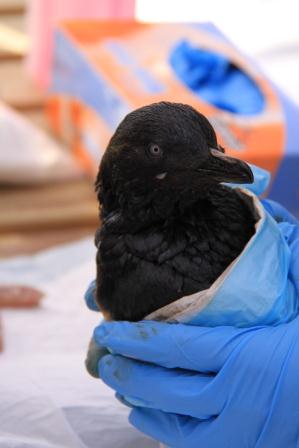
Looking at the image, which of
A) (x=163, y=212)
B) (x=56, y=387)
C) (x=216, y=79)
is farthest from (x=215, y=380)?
(x=216, y=79)

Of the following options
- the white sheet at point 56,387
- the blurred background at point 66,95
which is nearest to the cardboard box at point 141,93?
the blurred background at point 66,95

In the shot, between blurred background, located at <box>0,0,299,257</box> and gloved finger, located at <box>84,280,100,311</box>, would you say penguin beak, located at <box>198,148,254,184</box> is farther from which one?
blurred background, located at <box>0,0,299,257</box>

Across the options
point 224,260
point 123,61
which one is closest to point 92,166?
point 123,61

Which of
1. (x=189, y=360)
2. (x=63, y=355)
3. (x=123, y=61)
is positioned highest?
(x=123, y=61)

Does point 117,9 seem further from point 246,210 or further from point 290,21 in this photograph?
point 246,210

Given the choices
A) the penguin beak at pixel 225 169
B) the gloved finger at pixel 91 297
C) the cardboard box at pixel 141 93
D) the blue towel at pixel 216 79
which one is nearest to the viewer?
the penguin beak at pixel 225 169

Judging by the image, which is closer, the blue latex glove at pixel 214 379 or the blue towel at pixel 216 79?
the blue latex glove at pixel 214 379

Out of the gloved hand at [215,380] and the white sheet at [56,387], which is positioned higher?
the gloved hand at [215,380]

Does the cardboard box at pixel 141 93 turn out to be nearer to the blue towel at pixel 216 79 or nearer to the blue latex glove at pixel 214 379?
the blue towel at pixel 216 79
